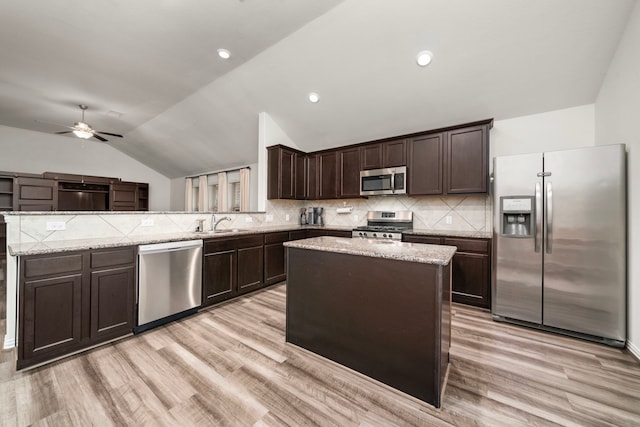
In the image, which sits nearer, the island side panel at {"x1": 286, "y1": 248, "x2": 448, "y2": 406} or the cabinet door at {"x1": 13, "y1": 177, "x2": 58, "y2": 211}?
the island side panel at {"x1": 286, "y1": 248, "x2": 448, "y2": 406}

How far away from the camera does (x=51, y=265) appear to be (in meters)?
1.89

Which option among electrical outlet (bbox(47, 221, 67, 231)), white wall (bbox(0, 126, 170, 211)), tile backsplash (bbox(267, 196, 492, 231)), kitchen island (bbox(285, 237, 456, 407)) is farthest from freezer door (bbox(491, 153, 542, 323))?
white wall (bbox(0, 126, 170, 211))

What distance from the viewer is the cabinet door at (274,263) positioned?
3764 millimetres

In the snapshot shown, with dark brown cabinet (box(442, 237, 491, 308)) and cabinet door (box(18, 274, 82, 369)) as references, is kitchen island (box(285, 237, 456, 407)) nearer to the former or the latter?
dark brown cabinet (box(442, 237, 491, 308))

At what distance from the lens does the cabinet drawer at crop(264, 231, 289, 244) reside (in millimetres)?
3768

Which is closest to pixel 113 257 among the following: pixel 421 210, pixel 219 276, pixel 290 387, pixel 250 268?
pixel 219 276

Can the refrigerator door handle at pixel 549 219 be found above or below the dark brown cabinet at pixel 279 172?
below

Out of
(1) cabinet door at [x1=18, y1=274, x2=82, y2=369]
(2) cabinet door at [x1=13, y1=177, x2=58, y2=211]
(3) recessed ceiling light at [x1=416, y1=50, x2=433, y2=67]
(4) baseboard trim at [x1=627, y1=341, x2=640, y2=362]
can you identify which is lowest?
(4) baseboard trim at [x1=627, y1=341, x2=640, y2=362]

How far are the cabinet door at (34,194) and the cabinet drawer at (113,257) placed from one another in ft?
20.0

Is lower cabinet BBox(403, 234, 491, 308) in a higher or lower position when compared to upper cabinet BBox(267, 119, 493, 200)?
lower

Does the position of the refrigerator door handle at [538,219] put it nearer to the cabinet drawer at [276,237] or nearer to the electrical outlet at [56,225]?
the cabinet drawer at [276,237]

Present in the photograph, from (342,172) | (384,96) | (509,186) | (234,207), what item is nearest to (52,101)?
(234,207)

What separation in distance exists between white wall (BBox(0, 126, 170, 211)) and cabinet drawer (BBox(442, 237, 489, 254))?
9179 millimetres

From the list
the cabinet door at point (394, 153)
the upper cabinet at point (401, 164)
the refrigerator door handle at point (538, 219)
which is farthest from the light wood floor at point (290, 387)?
the cabinet door at point (394, 153)
